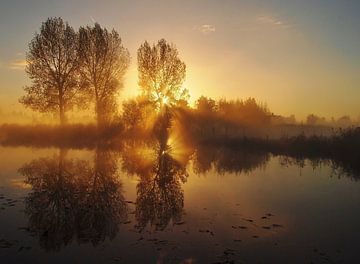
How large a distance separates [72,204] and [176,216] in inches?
148

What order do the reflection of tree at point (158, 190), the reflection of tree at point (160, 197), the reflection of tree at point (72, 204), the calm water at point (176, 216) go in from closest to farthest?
1. the calm water at point (176, 216)
2. the reflection of tree at point (72, 204)
3. the reflection of tree at point (160, 197)
4. the reflection of tree at point (158, 190)

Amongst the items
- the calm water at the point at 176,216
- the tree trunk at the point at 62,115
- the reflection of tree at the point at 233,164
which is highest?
the tree trunk at the point at 62,115

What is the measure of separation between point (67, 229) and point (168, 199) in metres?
4.79

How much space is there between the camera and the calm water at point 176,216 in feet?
28.0

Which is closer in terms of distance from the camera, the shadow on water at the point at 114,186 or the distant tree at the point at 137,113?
the shadow on water at the point at 114,186

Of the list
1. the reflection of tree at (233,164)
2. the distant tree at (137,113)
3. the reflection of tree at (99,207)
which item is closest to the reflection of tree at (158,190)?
the reflection of tree at (99,207)

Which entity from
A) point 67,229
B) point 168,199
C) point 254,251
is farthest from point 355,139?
point 67,229

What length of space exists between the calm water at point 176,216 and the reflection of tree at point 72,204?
31mm

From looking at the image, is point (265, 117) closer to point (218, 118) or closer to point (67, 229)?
point (218, 118)

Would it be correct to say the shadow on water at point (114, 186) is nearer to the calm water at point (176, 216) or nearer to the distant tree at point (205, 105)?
the calm water at point (176, 216)

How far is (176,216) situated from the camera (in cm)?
1170

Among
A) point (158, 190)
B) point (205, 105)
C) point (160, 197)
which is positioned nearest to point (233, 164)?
point (158, 190)

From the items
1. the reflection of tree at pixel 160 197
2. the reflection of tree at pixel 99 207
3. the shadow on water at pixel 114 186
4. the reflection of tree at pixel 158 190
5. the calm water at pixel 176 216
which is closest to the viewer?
the calm water at pixel 176 216

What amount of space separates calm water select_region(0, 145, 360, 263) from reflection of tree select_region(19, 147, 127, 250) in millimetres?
31
